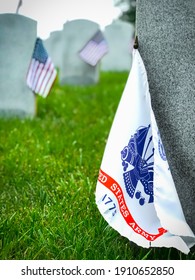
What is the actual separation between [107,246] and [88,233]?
Result: 0.09 metres

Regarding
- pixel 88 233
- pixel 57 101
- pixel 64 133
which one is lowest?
pixel 57 101

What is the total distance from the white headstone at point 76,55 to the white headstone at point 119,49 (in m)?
3.92

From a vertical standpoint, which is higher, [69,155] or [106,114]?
[69,155]

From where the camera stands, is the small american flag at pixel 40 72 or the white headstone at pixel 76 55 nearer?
the small american flag at pixel 40 72

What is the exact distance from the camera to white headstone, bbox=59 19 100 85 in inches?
250

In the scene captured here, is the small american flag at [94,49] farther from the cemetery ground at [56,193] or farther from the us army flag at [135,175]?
the us army flag at [135,175]

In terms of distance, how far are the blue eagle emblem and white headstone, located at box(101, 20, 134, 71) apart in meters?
9.09

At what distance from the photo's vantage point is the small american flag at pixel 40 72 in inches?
142

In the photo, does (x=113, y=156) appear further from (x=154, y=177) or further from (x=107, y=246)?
(x=107, y=246)

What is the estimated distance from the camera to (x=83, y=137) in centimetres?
330

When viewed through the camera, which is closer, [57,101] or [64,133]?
[64,133]

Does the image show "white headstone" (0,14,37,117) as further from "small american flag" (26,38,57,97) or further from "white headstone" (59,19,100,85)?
"white headstone" (59,19,100,85)

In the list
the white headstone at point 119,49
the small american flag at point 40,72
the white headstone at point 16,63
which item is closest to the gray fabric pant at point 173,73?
the small american flag at point 40,72
